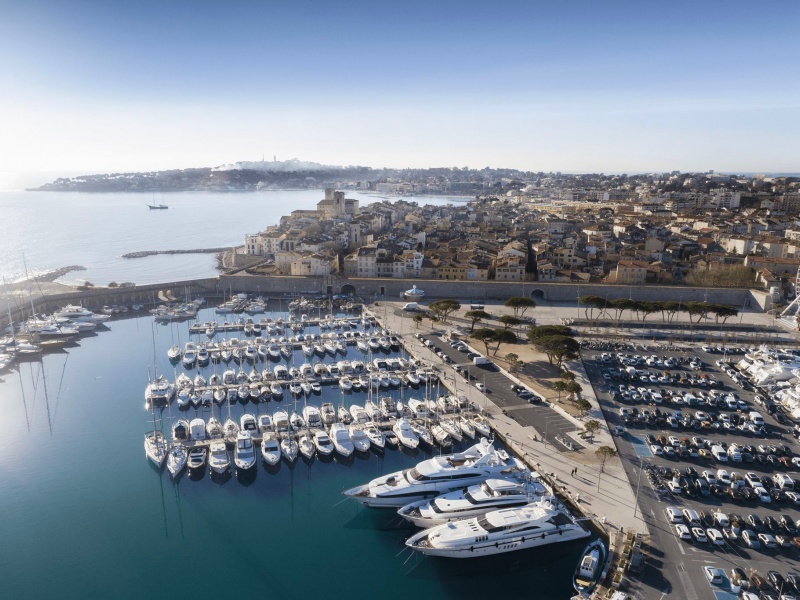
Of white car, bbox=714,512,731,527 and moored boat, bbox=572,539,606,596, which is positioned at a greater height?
white car, bbox=714,512,731,527

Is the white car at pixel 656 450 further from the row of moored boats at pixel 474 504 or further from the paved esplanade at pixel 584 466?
the row of moored boats at pixel 474 504

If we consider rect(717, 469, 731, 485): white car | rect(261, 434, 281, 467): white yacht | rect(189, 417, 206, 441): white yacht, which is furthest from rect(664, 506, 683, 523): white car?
rect(189, 417, 206, 441): white yacht

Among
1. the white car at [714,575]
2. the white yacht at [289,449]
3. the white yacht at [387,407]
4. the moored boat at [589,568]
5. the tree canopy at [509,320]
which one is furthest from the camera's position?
the tree canopy at [509,320]

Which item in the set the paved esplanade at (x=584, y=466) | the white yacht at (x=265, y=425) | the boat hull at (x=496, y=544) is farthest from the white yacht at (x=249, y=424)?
the paved esplanade at (x=584, y=466)

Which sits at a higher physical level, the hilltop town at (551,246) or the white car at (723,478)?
the hilltop town at (551,246)

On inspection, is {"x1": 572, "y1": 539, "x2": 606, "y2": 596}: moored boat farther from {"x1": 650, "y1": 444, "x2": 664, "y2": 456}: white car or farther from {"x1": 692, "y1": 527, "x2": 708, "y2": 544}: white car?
{"x1": 650, "y1": 444, "x2": 664, "y2": 456}: white car

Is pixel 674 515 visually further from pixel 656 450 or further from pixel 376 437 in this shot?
pixel 376 437

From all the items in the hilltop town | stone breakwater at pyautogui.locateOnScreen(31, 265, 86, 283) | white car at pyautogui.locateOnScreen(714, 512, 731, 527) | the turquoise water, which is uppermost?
the hilltop town

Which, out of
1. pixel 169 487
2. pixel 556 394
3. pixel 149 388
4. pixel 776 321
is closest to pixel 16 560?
pixel 169 487
